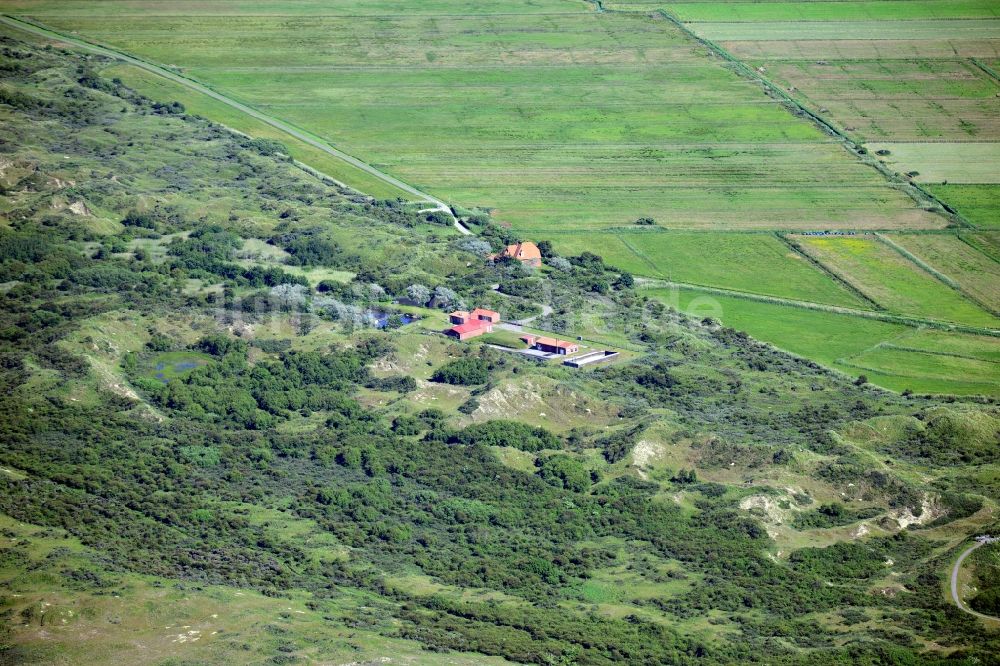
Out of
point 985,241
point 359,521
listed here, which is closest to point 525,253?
point 985,241

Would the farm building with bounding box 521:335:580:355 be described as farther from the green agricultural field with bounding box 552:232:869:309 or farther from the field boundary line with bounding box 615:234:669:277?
the field boundary line with bounding box 615:234:669:277

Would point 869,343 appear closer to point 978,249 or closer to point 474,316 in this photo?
point 978,249

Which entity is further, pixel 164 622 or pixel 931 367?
pixel 931 367

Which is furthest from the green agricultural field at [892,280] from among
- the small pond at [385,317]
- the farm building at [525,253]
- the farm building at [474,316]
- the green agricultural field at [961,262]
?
the small pond at [385,317]

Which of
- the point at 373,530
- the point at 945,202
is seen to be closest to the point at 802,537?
the point at 373,530

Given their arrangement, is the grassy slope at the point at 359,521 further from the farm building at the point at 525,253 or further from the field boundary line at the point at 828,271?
the farm building at the point at 525,253

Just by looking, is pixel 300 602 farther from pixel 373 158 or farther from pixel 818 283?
pixel 373 158
